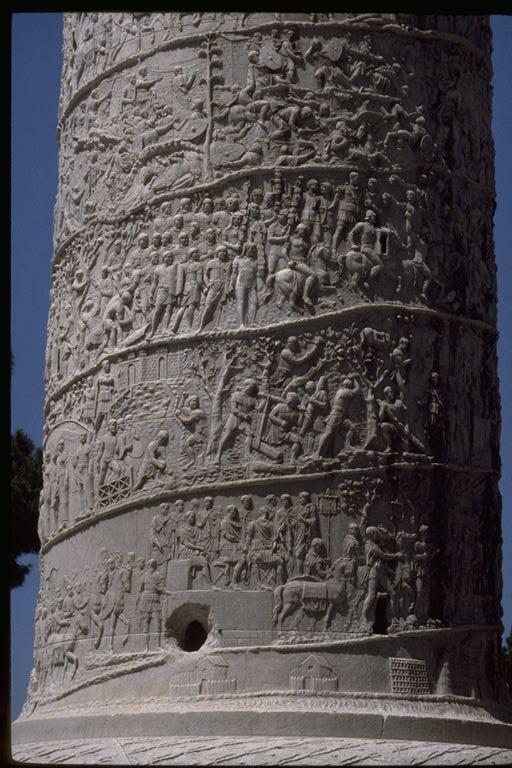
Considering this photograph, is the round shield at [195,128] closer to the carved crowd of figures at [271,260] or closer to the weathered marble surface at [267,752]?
the carved crowd of figures at [271,260]

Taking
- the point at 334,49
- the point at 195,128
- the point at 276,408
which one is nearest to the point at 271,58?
the point at 334,49

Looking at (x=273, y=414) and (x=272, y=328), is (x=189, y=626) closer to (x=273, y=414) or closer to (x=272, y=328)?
(x=273, y=414)

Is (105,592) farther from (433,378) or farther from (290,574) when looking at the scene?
(433,378)

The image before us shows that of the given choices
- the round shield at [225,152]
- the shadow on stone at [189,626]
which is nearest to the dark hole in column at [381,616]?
the shadow on stone at [189,626]

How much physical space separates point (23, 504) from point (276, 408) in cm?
746

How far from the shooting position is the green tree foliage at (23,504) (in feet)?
52.9

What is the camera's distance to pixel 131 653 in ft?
30.0

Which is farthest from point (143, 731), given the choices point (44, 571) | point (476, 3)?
point (476, 3)

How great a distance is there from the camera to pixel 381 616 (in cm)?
907

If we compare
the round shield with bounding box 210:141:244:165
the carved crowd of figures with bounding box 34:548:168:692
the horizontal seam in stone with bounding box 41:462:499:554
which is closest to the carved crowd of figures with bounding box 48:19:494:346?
the round shield with bounding box 210:141:244:165

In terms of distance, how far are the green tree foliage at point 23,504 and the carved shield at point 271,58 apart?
7.17 m

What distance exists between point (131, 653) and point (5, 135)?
13.0 feet

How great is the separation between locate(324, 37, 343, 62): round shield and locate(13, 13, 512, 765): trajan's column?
0.02m

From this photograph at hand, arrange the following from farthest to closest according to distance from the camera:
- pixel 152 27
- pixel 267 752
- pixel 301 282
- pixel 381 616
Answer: pixel 152 27 < pixel 301 282 < pixel 381 616 < pixel 267 752
